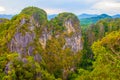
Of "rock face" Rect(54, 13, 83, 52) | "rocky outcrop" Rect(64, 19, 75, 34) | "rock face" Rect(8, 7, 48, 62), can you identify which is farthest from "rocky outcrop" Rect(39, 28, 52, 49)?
"rocky outcrop" Rect(64, 19, 75, 34)

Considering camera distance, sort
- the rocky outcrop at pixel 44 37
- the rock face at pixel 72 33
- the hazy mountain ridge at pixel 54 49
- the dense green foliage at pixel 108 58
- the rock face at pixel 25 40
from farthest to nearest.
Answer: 1. the rock face at pixel 72 33
2. the rocky outcrop at pixel 44 37
3. the rock face at pixel 25 40
4. the hazy mountain ridge at pixel 54 49
5. the dense green foliage at pixel 108 58

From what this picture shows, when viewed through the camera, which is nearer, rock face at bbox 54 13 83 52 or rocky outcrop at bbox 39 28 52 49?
rocky outcrop at bbox 39 28 52 49

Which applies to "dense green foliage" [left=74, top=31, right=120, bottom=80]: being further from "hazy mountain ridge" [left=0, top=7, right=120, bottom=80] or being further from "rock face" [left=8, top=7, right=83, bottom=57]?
"rock face" [left=8, top=7, right=83, bottom=57]

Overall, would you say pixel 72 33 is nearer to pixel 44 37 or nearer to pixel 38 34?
pixel 44 37

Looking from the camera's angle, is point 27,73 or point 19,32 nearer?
point 27,73

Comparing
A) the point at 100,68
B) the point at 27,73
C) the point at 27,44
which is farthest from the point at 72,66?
the point at 100,68

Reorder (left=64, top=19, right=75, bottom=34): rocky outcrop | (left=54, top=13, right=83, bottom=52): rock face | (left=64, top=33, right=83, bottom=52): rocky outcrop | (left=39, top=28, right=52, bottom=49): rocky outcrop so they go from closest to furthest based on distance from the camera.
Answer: (left=39, top=28, right=52, bottom=49): rocky outcrop → (left=64, top=33, right=83, bottom=52): rocky outcrop → (left=54, top=13, right=83, bottom=52): rock face → (left=64, top=19, right=75, bottom=34): rocky outcrop

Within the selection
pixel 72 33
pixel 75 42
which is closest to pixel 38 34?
pixel 72 33

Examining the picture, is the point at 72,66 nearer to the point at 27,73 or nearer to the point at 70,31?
the point at 70,31

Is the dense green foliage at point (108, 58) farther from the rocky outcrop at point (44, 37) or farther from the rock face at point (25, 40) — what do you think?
the rocky outcrop at point (44, 37)

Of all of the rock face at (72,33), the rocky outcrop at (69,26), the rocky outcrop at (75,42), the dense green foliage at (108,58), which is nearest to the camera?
the dense green foliage at (108,58)

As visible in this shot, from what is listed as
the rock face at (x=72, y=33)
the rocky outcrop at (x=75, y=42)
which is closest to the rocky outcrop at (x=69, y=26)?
the rock face at (x=72, y=33)
